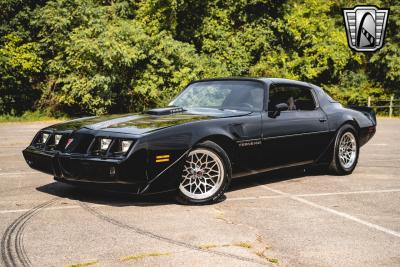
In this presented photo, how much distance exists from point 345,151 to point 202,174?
3048mm

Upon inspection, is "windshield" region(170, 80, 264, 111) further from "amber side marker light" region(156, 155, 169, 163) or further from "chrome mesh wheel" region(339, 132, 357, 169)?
"chrome mesh wheel" region(339, 132, 357, 169)

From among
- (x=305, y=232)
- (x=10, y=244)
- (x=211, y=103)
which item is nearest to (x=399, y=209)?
(x=305, y=232)

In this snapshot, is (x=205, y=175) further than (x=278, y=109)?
No

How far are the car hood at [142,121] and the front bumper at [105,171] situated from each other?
→ 350mm

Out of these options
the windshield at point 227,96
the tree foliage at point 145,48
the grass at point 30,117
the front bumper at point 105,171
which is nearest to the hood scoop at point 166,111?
the windshield at point 227,96

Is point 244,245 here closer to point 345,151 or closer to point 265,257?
point 265,257

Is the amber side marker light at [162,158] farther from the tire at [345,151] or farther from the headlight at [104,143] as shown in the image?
the tire at [345,151]

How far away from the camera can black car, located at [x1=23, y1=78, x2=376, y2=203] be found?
209 inches

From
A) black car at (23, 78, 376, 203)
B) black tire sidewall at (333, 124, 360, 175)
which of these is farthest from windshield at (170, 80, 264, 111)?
black tire sidewall at (333, 124, 360, 175)

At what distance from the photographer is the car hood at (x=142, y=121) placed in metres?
5.51

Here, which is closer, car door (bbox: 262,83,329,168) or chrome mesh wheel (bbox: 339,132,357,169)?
car door (bbox: 262,83,329,168)

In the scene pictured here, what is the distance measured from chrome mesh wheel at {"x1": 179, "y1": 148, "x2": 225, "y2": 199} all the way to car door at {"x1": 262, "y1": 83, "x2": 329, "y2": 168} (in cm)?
79

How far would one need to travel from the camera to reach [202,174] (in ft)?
18.8

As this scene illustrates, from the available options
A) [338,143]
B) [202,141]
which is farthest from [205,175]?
[338,143]
